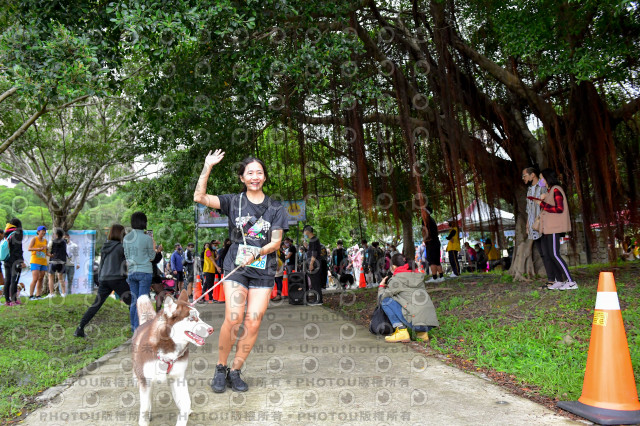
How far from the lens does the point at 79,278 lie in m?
14.8

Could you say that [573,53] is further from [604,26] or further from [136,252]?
[136,252]

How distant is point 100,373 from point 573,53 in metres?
7.21

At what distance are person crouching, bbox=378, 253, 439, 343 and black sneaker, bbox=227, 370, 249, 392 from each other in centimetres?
222

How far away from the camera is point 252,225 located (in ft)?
11.9

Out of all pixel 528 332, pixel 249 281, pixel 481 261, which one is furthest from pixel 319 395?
pixel 481 261

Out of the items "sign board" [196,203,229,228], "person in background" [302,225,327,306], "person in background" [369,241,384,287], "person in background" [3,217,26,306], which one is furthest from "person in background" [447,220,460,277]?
"person in background" [3,217,26,306]

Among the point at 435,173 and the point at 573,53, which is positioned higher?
the point at 573,53

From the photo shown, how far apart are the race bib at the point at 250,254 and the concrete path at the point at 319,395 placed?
2.98 ft

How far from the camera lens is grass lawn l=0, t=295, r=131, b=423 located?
13.2 ft

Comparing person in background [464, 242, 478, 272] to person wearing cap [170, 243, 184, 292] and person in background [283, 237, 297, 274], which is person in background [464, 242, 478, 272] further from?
person wearing cap [170, 243, 184, 292]

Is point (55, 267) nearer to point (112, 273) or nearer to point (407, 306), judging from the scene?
point (112, 273)

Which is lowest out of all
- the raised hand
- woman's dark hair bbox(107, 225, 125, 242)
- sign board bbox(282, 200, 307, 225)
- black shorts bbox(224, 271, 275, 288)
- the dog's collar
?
the dog's collar

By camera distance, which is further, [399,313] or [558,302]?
[558,302]

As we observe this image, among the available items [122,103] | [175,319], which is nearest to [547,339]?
[175,319]
